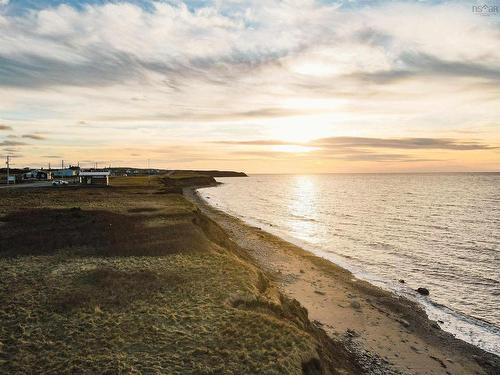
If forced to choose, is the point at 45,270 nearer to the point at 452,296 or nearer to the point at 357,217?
the point at 452,296

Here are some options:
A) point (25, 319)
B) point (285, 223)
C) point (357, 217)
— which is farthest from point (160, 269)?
point (357, 217)

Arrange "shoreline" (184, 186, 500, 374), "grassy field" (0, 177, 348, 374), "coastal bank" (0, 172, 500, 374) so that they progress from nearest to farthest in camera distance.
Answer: "grassy field" (0, 177, 348, 374) → "coastal bank" (0, 172, 500, 374) → "shoreline" (184, 186, 500, 374)

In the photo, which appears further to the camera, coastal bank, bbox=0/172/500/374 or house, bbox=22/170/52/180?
house, bbox=22/170/52/180

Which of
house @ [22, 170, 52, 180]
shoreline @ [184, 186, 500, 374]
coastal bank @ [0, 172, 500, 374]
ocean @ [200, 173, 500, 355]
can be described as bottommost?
ocean @ [200, 173, 500, 355]

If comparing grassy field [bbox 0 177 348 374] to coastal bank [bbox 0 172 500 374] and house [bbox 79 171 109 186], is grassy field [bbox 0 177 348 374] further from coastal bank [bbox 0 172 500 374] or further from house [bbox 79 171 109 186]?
house [bbox 79 171 109 186]

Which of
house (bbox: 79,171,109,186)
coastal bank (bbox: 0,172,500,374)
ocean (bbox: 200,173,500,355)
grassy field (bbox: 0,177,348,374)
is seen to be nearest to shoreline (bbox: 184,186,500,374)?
coastal bank (bbox: 0,172,500,374)

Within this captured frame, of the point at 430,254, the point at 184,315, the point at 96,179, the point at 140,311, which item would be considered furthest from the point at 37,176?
the point at 184,315

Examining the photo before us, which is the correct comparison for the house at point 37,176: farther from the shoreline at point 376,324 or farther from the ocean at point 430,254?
the shoreline at point 376,324

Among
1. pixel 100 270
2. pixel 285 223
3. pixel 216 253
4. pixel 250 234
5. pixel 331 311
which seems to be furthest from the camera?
pixel 285 223
